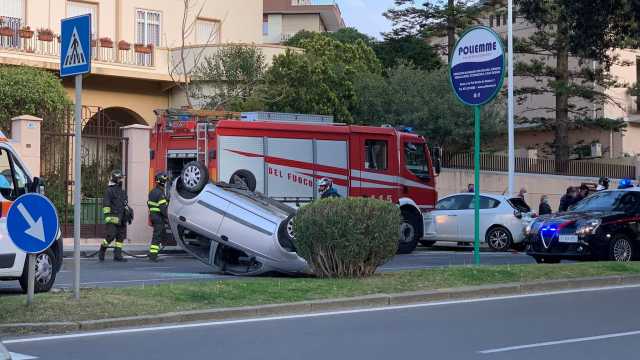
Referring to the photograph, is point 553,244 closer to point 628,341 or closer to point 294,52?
point 628,341

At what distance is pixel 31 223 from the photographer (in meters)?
10.8

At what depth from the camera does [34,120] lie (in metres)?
23.4

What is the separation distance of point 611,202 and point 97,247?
464 inches

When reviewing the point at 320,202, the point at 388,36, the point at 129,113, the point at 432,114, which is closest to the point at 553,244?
the point at 320,202

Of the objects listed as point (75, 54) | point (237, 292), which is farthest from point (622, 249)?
point (75, 54)

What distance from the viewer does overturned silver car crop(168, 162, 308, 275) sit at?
15500 millimetres

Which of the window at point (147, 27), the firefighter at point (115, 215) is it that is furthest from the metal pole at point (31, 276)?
the window at point (147, 27)

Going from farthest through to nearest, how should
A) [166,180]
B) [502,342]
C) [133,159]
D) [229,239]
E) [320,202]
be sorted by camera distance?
[133,159] < [166,180] < [229,239] < [320,202] < [502,342]

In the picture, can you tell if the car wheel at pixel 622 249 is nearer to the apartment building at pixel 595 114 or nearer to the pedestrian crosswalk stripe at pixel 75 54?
the pedestrian crosswalk stripe at pixel 75 54

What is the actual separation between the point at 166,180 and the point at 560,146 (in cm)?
2274

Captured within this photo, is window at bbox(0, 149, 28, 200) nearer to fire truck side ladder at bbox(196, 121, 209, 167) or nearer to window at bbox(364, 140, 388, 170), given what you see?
fire truck side ladder at bbox(196, 121, 209, 167)

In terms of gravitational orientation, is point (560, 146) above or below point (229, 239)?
above

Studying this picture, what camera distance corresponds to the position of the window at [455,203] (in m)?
26.2

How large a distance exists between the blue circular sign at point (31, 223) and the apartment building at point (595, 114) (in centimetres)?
3380
